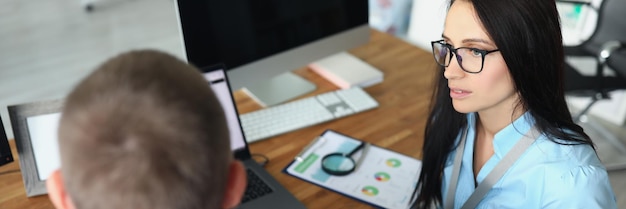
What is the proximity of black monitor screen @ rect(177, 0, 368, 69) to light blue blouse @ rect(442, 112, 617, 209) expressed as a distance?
0.62 meters

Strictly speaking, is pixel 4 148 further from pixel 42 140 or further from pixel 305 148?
pixel 305 148

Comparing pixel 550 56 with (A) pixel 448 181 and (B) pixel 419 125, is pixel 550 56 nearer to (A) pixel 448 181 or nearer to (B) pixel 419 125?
(A) pixel 448 181

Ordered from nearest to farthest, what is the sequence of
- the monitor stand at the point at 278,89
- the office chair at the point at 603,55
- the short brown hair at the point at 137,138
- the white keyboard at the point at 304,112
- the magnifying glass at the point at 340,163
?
the short brown hair at the point at 137,138 → the magnifying glass at the point at 340,163 → the white keyboard at the point at 304,112 → the monitor stand at the point at 278,89 → the office chair at the point at 603,55

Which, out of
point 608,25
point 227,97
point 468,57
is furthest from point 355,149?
point 608,25

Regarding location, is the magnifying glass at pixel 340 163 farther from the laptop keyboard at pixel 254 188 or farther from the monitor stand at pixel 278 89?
the monitor stand at pixel 278 89

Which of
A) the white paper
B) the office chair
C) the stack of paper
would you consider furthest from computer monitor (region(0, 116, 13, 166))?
the office chair

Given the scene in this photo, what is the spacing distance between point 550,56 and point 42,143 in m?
1.02

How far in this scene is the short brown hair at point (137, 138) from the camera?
54 centimetres

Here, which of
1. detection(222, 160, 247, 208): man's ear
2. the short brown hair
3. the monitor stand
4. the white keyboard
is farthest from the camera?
the monitor stand

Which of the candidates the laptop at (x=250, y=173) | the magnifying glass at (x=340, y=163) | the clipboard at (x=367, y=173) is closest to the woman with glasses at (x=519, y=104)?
the clipboard at (x=367, y=173)

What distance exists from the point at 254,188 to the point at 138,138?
2.25ft

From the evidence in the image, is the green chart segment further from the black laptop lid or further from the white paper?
the white paper

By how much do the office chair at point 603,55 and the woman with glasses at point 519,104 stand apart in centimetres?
105

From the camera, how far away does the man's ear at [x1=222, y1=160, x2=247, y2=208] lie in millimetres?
655
